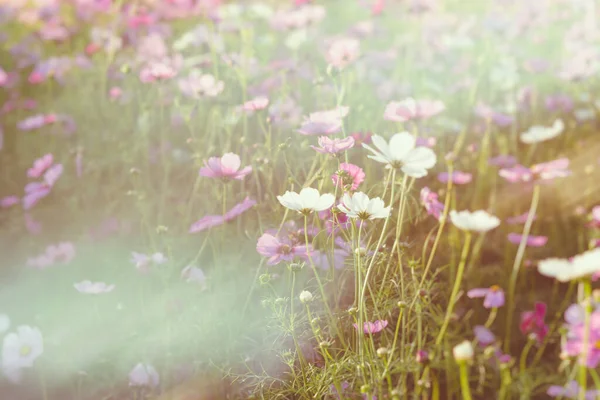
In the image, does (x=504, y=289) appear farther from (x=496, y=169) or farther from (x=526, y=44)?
(x=526, y=44)

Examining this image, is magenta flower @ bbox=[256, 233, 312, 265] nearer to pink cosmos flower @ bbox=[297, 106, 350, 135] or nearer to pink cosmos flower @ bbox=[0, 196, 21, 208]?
pink cosmos flower @ bbox=[297, 106, 350, 135]

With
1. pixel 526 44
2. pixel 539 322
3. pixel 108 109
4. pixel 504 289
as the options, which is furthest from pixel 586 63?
pixel 108 109

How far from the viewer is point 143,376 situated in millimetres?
780

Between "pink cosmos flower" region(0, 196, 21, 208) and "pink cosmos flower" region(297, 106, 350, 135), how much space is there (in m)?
0.77

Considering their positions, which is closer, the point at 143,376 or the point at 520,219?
the point at 143,376

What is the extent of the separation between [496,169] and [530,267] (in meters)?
0.33

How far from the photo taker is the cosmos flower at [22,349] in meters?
0.80

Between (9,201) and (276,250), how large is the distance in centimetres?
80

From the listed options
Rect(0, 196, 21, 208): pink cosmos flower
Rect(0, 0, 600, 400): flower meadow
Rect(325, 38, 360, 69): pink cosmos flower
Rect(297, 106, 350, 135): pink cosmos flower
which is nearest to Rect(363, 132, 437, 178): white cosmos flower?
Rect(0, 0, 600, 400): flower meadow

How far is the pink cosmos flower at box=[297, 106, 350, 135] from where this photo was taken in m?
0.76

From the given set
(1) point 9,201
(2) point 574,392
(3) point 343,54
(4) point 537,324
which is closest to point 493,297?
(4) point 537,324

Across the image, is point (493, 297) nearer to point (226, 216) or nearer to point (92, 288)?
point (226, 216)

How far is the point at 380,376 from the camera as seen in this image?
2.05 ft

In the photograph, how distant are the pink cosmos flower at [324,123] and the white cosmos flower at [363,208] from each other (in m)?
0.16
